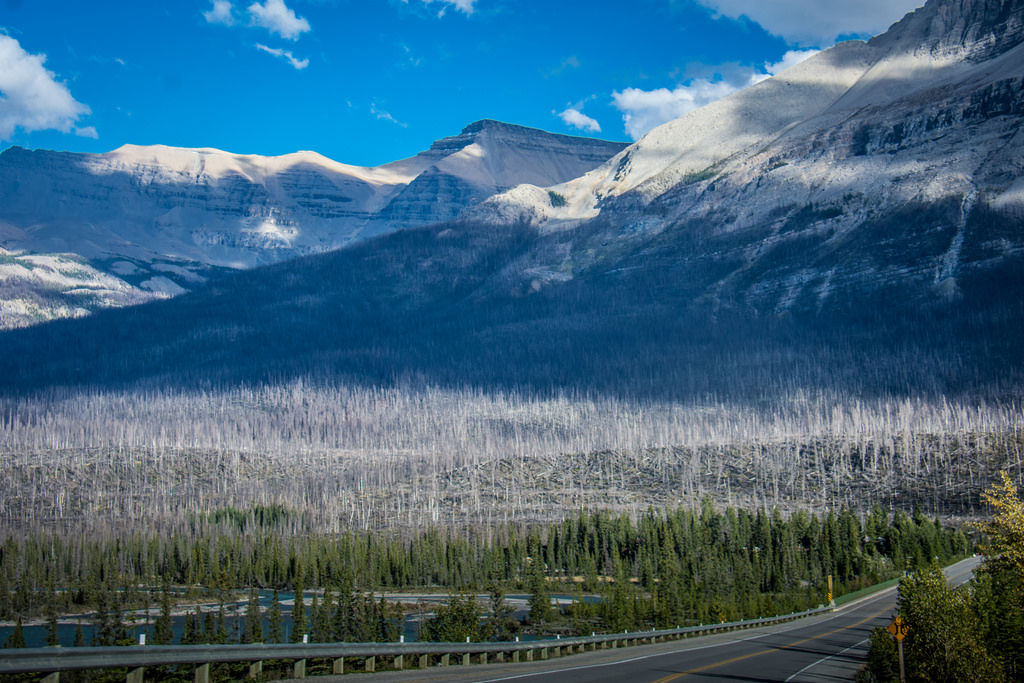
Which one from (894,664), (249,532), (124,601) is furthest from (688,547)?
(894,664)

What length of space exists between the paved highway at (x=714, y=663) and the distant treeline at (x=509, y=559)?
5505 cm

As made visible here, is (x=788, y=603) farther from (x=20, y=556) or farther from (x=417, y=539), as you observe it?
(x=20, y=556)

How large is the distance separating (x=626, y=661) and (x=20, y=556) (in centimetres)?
14755

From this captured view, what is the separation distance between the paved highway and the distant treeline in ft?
181

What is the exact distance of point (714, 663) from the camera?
33219 mm

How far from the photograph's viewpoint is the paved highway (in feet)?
81.0

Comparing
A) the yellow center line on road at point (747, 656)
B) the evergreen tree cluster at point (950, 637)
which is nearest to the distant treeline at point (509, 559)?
the yellow center line on road at point (747, 656)

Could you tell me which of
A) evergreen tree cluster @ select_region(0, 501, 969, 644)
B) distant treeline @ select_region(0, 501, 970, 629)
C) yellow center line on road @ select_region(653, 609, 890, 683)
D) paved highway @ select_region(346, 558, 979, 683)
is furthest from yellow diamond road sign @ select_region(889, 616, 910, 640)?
distant treeline @ select_region(0, 501, 970, 629)

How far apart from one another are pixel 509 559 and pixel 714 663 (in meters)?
123

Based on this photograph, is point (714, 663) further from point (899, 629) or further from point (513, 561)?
point (513, 561)

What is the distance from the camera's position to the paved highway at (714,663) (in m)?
24.7

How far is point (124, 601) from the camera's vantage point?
121500mm

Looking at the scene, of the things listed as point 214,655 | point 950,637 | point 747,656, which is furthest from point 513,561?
point 214,655

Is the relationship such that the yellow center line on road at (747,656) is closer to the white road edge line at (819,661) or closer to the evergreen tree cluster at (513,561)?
the white road edge line at (819,661)
